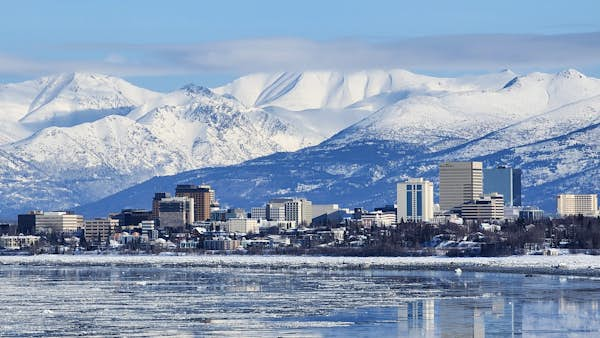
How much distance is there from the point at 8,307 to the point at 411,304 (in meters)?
24.1

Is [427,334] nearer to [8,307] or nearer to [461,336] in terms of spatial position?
[461,336]

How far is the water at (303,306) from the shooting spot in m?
86.6

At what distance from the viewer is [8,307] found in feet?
331

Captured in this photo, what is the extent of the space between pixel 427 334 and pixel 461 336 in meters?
1.96

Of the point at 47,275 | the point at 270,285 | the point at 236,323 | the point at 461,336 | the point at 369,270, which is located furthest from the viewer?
the point at 369,270

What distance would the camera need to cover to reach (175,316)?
9425 centimetres

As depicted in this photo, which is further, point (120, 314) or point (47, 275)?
point (47, 275)

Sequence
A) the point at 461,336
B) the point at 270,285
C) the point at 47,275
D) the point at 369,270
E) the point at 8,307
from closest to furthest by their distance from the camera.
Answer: the point at 461,336 < the point at 8,307 < the point at 270,285 < the point at 47,275 < the point at 369,270

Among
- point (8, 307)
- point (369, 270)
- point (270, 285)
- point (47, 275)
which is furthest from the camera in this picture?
point (369, 270)

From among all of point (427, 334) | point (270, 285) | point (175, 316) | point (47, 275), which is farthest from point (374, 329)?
point (47, 275)

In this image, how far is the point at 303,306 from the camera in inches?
4026

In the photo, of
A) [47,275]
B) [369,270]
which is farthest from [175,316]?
[369,270]

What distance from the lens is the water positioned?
8656 cm

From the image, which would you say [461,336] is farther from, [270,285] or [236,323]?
[270,285]
